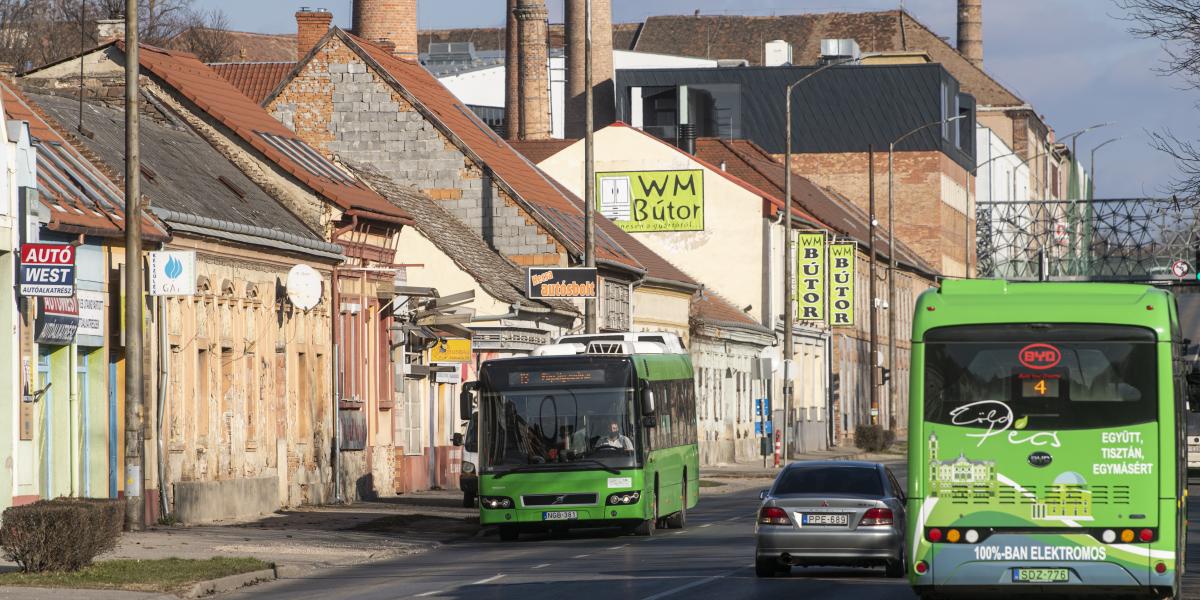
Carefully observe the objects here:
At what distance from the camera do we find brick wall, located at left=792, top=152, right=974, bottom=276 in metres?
102

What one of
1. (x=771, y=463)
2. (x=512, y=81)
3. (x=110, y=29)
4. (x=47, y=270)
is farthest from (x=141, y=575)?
(x=512, y=81)

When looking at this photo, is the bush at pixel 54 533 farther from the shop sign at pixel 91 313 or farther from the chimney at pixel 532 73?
the chimney at pixel 532 73

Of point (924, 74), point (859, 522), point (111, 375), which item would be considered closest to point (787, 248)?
point (111, 375)

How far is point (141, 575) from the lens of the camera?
2105cm

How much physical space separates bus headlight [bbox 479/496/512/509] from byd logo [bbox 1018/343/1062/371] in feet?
43.8

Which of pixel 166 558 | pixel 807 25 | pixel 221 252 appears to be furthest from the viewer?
pixel 807 25

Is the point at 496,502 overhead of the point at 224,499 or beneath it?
overhead

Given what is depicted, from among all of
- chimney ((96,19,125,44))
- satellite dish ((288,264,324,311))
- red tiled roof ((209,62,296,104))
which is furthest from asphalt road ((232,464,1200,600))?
red tiled roof ((209,62,296,104))

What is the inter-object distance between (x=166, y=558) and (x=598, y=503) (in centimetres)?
718

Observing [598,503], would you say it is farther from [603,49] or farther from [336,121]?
[603,49]

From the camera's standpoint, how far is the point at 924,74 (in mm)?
101750

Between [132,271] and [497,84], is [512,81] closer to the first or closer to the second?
[497,84]

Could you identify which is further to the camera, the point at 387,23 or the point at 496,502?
the point at 387,23

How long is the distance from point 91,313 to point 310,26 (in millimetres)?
28641
